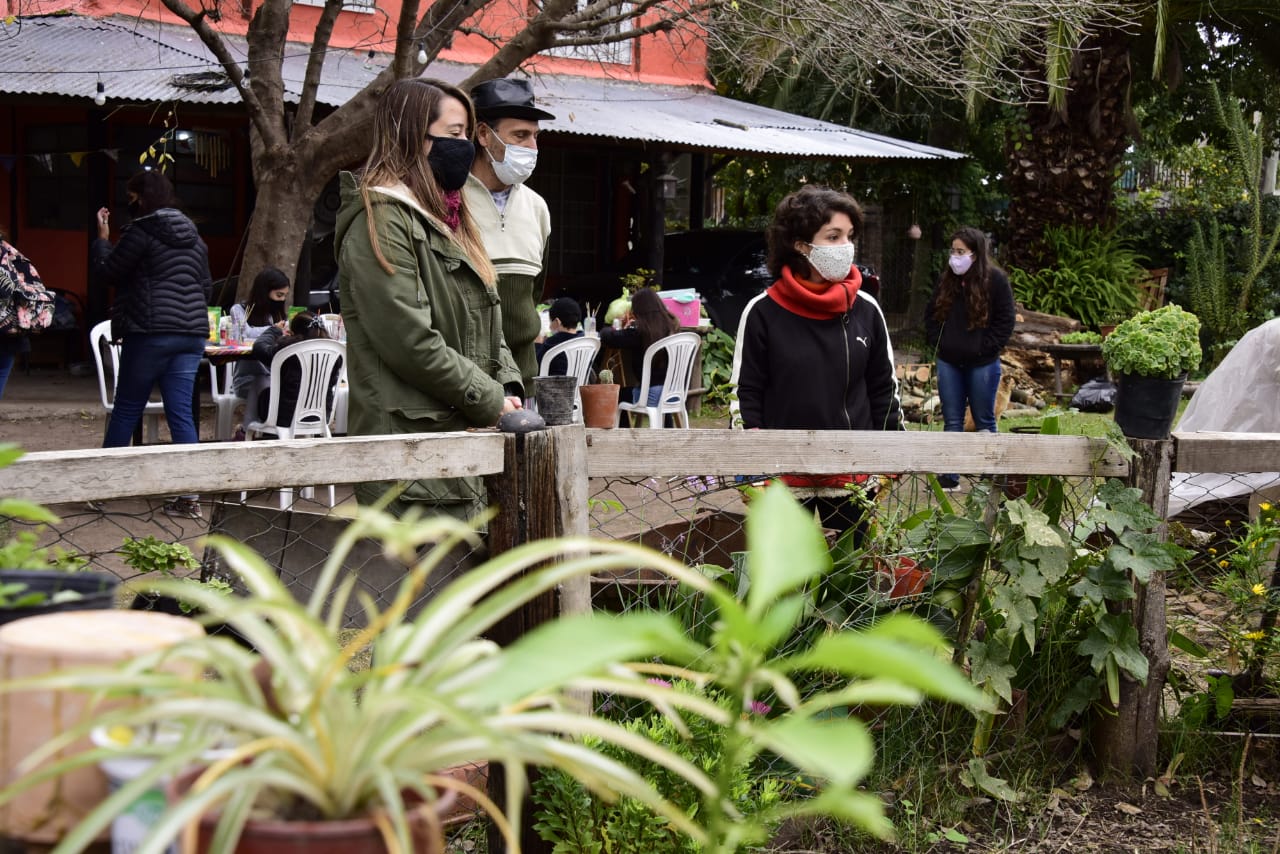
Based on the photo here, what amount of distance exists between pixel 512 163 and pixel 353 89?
8.93m

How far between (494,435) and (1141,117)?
21232mm

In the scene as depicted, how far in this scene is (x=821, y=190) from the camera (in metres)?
4.20

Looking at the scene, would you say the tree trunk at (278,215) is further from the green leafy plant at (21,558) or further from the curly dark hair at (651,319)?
the green leafy plant at (21,558)

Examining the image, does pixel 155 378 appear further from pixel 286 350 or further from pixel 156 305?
pixel 286 350

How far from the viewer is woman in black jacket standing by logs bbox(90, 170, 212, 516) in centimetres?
638

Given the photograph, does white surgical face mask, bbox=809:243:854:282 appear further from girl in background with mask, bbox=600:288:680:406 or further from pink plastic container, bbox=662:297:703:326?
pink plastic container, bbox=662:297:703:326

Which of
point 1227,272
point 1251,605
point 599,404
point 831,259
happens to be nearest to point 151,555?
point 831,259

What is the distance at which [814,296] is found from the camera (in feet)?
13.2

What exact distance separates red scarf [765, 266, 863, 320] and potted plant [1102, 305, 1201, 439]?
924 mm

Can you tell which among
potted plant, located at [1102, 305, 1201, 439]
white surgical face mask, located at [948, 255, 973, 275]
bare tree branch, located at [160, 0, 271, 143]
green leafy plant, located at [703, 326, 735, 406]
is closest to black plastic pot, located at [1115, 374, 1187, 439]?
potted plant, located at [1102, 305, 1201, 439]

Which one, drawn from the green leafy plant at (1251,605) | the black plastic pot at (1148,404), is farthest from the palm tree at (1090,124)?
the black plastic pot at (1148,404)

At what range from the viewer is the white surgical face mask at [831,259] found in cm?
404

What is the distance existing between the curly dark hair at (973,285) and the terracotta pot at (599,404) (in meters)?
2.42

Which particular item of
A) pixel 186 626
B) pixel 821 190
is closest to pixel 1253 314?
pixel 821 190
